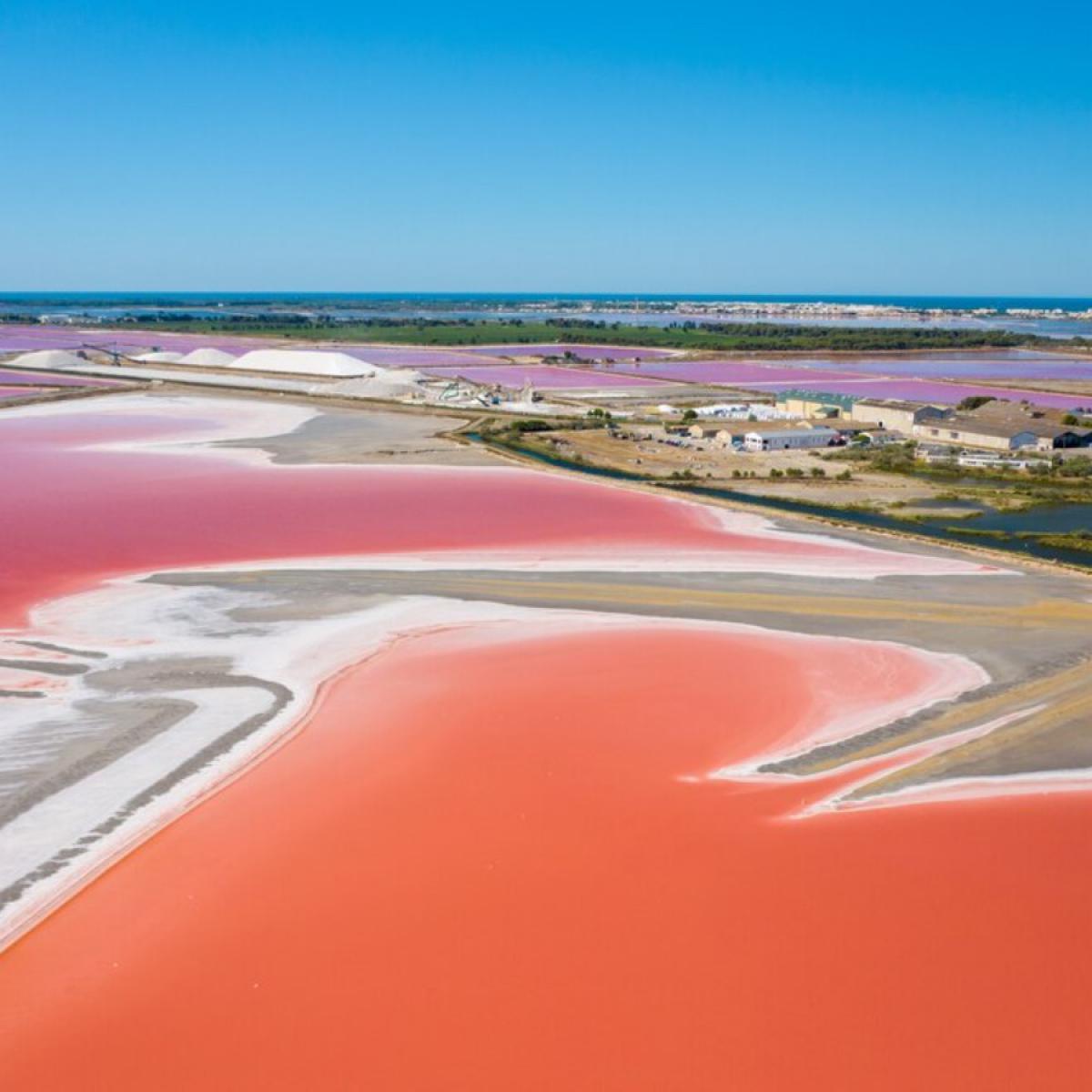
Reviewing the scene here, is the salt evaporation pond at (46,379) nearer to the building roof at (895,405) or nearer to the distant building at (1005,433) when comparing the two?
the building roof at (895,405)

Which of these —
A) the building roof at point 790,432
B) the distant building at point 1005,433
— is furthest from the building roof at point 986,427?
the building roof at point 790,432

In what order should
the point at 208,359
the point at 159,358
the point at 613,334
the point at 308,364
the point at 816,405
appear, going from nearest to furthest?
1. the point at 816,405
2. the point at 308,364
3. the point at 208,359
4. the point at 159,358
5. the point at 613,334

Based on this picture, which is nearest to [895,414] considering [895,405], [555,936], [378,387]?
[895,405]

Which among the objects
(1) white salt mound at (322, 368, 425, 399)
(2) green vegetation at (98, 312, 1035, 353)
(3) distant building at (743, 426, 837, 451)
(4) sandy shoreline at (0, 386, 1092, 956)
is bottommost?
(4) sandy shoreline at (0, 386, 1092, 956)

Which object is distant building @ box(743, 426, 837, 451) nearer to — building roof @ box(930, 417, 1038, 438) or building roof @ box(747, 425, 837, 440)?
building roof @ box(747, 425, 837, 440)

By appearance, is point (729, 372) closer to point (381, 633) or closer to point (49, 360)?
point (49, 360)

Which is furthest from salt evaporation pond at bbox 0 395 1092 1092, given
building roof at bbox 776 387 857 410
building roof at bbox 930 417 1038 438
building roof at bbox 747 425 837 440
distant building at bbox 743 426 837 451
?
building roof at bbox 776 387 857 410
